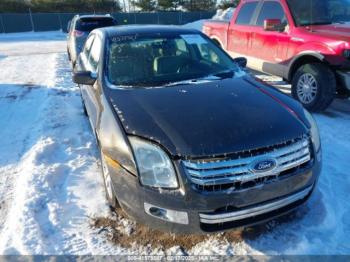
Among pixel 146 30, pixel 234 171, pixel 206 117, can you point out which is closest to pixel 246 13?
pixel 146 30

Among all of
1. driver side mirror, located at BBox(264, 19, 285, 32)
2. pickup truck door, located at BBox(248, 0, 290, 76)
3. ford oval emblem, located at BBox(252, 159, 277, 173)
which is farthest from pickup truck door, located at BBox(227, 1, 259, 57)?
ford oval emblem, located at BBox(252, 159, 277, 173)

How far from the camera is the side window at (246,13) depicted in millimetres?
6859

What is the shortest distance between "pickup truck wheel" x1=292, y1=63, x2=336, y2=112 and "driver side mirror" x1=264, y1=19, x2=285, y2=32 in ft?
2.93

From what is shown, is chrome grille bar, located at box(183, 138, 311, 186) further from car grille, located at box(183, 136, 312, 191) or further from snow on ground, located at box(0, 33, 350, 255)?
snow on ground, located at box(0, 33, 350, 255)

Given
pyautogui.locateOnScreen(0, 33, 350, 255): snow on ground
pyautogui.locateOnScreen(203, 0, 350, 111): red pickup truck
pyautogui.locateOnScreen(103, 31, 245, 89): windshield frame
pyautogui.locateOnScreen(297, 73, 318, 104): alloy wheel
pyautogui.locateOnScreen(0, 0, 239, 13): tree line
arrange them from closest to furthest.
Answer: pyautogui.locateOnScreen(0, 33, 350, 255): snow on ground, pyautogui.locateOnScreen(103, 31, 245, 89): windshield frame, pyautogui.locateOnScreen(203, 0, 350, 111): red pickup truck, pyautogui.locateOnScreen(297, 73, 318, 104): alloy wheel, pyautogui.locateOnScreen(0, 0, 239, 13): tree line

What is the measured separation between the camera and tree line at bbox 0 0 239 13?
32.7 meters

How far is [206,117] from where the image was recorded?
258 centimetres

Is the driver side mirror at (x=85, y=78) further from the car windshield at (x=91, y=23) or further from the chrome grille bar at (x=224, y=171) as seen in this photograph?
the car windshield at (x=91, y=23)

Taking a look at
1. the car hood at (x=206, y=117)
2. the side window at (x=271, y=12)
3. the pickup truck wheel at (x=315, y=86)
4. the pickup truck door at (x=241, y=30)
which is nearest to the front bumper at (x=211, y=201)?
the car hood at (x=206, y=117)

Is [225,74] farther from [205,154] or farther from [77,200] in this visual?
[77,200]

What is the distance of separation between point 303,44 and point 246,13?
204cm

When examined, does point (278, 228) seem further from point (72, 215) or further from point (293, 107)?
point (72, 215)

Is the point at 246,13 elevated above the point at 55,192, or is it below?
above

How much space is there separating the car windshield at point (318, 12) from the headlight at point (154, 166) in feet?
15.0
